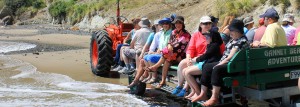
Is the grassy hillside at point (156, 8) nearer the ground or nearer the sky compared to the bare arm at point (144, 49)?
nearer the sky

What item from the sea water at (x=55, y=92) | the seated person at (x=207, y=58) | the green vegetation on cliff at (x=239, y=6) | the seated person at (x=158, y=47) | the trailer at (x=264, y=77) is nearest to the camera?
the trailer at (x=264, y=77)

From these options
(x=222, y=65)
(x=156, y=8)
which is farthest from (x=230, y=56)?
(x=156, y=8)

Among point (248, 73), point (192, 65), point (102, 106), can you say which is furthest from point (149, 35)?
point (248, 73)

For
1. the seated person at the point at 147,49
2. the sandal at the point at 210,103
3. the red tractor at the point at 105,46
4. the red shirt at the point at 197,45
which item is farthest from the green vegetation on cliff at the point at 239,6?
the sandal at the point at 210,103

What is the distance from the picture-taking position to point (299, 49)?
609cm

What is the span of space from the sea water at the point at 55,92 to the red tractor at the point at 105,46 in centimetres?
85

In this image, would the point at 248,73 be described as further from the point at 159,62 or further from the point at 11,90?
the point at 11,90

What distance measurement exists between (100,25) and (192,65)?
31679 millimetres

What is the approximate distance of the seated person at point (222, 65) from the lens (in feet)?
19.1

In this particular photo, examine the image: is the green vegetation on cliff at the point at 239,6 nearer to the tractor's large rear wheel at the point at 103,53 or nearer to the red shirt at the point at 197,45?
the tractor's large rear wheel at the point at 103,53

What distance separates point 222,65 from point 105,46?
5.73 meters

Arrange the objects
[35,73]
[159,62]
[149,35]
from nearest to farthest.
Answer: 1. [159,62]
2. [149,35]
3. [35,73]

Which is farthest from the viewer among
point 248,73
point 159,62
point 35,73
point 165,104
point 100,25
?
point 100,25

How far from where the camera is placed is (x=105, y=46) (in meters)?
11.1
